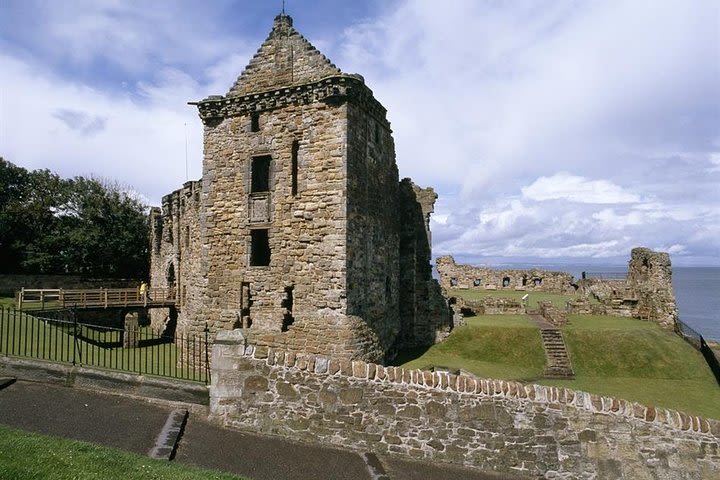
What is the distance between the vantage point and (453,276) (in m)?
41.0

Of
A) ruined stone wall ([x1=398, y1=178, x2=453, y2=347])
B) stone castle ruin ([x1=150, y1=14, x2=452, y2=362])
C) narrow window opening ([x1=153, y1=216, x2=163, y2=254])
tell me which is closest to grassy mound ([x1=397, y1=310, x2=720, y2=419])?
ruined stone wall ([x1=398, y1=178, x2=453, y2=347])

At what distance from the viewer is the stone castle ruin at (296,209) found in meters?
15.9

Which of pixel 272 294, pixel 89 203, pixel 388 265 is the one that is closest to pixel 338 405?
pixel 272 294

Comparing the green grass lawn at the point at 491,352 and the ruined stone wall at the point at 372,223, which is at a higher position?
the ruined stone wall at the point at 372,223

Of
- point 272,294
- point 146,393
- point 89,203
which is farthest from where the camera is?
point 89,203

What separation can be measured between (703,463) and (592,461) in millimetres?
1953

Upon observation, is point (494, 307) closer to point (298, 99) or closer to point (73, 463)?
point (298, 99)

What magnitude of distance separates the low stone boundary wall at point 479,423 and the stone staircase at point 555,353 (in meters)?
8.49

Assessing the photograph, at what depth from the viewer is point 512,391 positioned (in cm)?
882

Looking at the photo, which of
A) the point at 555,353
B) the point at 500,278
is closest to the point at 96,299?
the point at 555,353

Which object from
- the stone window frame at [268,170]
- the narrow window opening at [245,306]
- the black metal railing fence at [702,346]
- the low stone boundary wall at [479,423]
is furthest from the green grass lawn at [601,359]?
the stone window frame at [268,170]

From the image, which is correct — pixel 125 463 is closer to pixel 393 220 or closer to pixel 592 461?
pixel 592 461

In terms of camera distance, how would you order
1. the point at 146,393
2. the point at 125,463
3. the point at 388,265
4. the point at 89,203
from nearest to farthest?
the point at 125,463 → the point at 146,393 → the point at 388,265 → the point at 89,203

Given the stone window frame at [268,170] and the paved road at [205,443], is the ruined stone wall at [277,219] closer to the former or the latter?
the stone window frame at [268,170]
